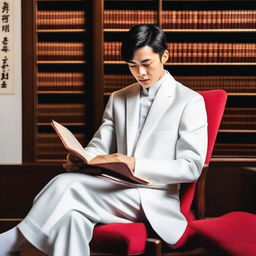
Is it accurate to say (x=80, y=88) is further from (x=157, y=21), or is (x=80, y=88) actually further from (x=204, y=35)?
(x=204, y=35)

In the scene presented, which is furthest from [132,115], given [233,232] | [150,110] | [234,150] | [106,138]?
[234,150]

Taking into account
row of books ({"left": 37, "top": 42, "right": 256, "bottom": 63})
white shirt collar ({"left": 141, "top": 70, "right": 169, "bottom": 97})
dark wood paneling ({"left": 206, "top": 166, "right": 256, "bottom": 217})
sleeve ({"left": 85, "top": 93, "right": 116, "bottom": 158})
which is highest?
row of books ({"left": 37, "top": 42, "right": 256, "bottom": 63})

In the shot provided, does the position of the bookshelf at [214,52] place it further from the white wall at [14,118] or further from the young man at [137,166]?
the young man at [137,166]

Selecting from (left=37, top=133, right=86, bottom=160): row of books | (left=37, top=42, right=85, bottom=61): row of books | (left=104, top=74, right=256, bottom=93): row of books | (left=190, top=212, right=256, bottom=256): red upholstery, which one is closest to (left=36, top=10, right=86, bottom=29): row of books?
(left=37, top=42, right=85, bottom=61): row of books

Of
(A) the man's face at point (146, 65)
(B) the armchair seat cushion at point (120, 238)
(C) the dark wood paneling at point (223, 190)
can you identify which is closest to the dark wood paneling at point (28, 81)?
(C) the dark wood paneling at point (223, 190)

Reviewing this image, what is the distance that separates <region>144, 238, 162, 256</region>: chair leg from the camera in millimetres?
2193

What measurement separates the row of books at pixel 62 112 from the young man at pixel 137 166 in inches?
62.3

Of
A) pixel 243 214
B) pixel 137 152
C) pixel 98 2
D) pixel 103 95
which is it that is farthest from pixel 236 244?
pixel 98 2

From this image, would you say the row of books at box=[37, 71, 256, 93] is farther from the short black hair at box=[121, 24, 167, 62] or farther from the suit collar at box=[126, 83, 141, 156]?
the short black hair at box=[121, 24, 167, 62]

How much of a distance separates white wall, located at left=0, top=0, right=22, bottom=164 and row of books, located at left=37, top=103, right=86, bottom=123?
184 mm

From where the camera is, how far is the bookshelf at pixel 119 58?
13.8 ft

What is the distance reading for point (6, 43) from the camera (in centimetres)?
425

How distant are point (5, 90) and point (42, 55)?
1.40 feet

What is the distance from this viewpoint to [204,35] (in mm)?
4500
